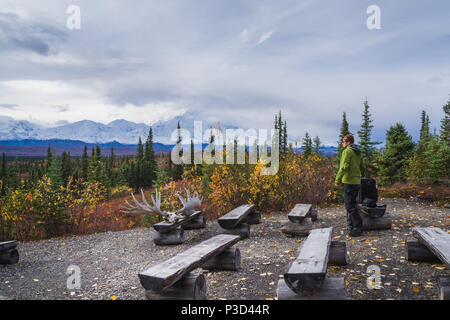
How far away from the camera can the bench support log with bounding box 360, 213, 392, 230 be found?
20.2 ft

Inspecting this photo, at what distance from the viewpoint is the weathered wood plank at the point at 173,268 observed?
2.70m

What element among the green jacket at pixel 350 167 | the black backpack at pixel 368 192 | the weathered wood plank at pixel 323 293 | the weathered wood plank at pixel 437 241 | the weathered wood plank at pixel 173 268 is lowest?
the weathered wood plank at pixel 323 293

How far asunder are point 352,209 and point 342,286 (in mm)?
3462

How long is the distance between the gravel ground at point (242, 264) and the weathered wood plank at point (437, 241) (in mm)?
480

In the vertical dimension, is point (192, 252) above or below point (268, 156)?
below

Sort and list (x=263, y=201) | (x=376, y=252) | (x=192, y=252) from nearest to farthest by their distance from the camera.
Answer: (x=192, y=252)
(x=376, y=252)
(x=263, y=201)

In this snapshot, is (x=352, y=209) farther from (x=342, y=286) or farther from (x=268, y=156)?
(x=268, y=156)

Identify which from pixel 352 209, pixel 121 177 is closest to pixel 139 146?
pixel 121 177

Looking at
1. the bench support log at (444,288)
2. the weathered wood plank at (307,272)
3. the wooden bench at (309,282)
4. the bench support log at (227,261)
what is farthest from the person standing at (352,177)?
the wooden bench at (309,282)

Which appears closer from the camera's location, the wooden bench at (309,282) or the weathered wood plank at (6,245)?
the wooden bench at (309,282)

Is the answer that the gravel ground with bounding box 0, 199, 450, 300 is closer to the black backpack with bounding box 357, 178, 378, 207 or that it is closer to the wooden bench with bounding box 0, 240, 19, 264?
the wooden bench with bounding box 0, 240, 19, 264

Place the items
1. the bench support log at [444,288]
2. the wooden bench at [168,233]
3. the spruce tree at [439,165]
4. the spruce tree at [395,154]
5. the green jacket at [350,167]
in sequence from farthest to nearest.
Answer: the spruce tree at [395,154]
the spruce tree at [439,165]
the wooden bench at [168,233]
the green jacket at [350,167]
the bench support log at [444,288]

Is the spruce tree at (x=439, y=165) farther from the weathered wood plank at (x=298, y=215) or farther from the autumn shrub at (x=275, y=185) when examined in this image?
the weathered wood plank at (x=298, y=215)
